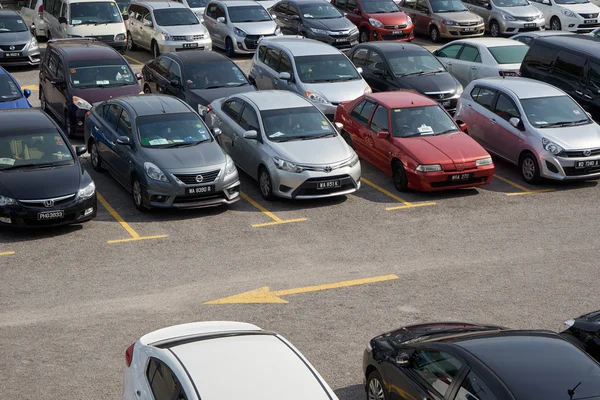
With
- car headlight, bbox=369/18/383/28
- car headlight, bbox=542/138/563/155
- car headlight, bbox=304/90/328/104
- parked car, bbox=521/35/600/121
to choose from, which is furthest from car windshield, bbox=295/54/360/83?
A: car headlight, bbox=369/18/383/28

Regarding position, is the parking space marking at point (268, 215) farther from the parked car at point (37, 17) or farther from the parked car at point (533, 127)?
the parked car at point (37, 17)

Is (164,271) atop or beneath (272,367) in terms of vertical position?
beneath

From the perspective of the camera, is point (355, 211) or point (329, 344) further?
point (355, 211)

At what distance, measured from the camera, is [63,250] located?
48.5ft

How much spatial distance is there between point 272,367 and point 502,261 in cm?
775

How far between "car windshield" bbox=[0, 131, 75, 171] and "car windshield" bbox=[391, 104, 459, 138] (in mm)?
6352

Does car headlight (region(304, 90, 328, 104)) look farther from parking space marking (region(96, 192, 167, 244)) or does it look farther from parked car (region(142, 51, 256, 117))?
parking space marking (region(96, 192, 167, 244))

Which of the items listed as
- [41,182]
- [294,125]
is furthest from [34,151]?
[294,125]

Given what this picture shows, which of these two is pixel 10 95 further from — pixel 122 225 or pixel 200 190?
pixel 200 190

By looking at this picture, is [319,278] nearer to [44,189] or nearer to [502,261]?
[502,261]

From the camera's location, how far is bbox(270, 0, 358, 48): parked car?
95.1ft

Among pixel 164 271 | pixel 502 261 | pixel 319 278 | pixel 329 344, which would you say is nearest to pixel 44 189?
pixel 164 271

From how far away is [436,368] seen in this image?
8.48 m

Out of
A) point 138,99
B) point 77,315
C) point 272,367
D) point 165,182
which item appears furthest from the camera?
point 138,99
